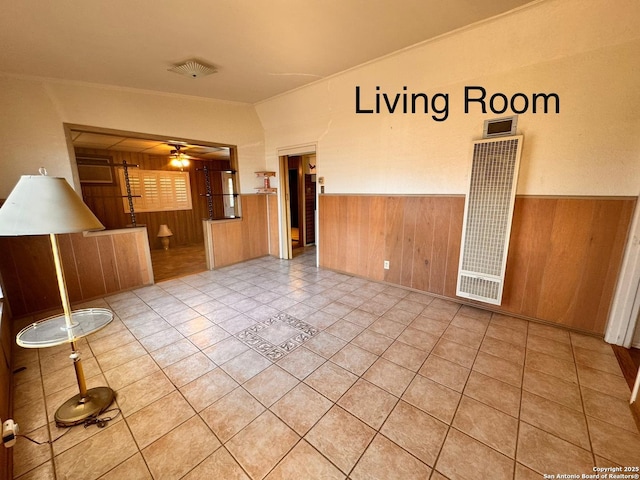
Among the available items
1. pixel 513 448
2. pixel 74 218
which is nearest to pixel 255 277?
pixel 74 218

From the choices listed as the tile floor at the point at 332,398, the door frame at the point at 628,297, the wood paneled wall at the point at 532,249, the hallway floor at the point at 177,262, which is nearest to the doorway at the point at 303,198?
the hallway floor at the point at 177,262

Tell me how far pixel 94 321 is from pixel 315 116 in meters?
3.59

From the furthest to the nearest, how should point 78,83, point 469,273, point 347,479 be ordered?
point 78,83, point 469,273, point 347,479

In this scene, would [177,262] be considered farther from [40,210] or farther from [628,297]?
[628,297]

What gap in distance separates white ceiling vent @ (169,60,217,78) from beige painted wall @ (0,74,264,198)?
891mm

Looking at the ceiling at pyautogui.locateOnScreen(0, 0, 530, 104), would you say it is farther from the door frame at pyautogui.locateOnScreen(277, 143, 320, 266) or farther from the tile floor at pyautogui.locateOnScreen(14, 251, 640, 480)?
the tile floor at pyautogui.locateOnScreen(14, 251, 640, 480)

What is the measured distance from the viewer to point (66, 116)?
2.93 meters

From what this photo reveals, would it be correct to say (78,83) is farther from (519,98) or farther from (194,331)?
(519,98)

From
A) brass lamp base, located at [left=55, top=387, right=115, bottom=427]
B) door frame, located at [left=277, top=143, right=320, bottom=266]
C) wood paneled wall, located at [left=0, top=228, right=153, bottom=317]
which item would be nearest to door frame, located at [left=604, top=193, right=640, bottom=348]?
door frame, located at [left=277, top=143, right=320, bottom=266]

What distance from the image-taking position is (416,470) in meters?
1.25

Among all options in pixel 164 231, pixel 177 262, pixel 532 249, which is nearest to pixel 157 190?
pixel 164 231

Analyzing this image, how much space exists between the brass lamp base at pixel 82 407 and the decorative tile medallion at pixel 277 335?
0.96 m

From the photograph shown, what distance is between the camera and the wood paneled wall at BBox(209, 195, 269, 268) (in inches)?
176

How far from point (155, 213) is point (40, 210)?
540 cm
